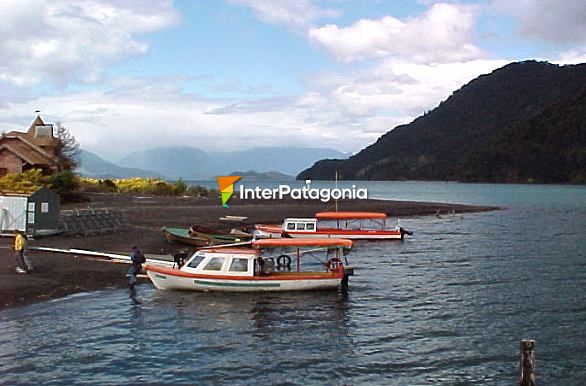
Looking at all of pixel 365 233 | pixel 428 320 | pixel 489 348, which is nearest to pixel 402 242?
pixel 365 233

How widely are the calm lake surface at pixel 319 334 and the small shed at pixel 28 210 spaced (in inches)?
473

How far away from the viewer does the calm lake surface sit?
17.1 meters

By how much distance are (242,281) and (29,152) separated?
54.0 metres

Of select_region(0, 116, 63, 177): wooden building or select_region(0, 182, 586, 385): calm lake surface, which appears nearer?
select_region(0, 182, 586, 385): calm lake surface

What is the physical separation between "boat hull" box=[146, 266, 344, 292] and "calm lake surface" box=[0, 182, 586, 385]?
17.7 inches

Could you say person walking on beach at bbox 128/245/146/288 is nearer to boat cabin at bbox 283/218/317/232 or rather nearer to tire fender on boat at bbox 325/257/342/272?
tire fender on boat at bbox 325/257/342/272

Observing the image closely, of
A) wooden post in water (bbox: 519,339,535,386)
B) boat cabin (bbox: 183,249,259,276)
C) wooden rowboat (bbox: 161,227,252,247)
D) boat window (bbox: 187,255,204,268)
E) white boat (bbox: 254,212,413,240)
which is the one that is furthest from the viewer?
white boat (bbox: 254,212,413,240)

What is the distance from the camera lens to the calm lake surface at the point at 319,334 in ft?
56.1

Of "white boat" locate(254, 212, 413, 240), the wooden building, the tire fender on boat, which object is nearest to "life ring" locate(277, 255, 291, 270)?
the tire fender on boat

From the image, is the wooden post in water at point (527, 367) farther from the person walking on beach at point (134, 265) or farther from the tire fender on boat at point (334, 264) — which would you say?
the person walking on beach at point (134, 265)

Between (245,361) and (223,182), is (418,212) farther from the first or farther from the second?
(245,361)

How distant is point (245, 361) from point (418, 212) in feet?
218

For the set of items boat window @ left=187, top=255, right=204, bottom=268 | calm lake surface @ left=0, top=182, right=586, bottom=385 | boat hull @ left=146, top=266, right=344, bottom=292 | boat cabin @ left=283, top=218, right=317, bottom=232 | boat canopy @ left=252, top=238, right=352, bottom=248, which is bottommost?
calm lake surface @ left=0, top=182, right=586, bottom=385

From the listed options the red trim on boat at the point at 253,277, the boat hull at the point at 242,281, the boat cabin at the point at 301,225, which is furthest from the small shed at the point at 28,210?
the boat cabin at the point at 301,225
